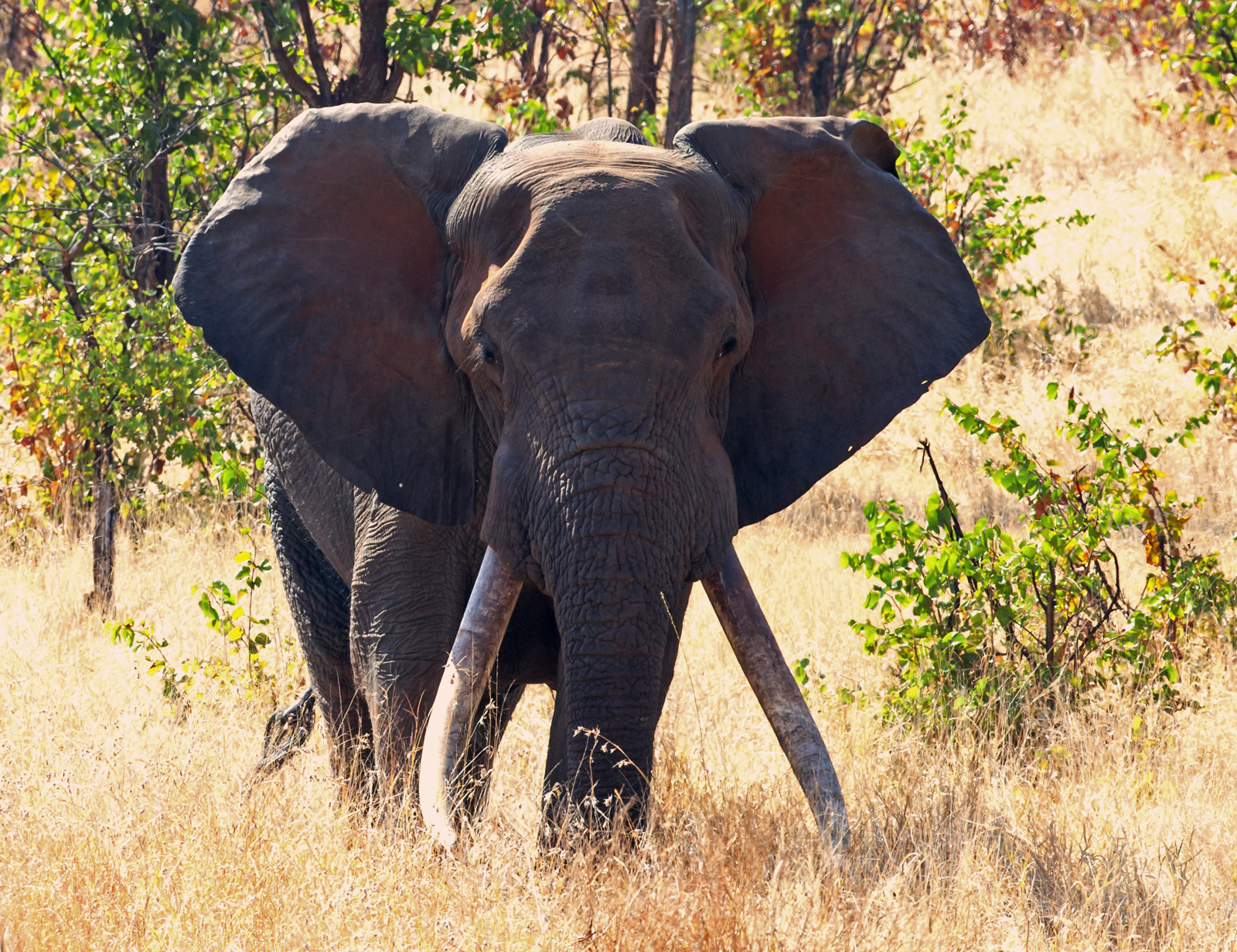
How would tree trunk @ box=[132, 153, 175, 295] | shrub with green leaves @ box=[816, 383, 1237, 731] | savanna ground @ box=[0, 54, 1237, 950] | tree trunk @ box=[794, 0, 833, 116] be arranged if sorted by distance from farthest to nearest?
tree trunk @ box=[794, 0, 833, 116] < tree trunk @ box=[132, 153, 175, 295] < shrub with green leaves @ box=[816, 383, 1237, 731] < savanna ground @ box=[0, 54, 1237, 950]

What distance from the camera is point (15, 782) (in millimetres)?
3725

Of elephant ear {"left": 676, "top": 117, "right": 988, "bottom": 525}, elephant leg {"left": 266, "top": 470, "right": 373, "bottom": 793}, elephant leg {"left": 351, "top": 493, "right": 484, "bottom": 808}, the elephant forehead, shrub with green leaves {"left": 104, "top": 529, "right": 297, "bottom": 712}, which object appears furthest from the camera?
shrub with green leaves {"left": 104, "top": 529, "right": 297, "bottom": 712}

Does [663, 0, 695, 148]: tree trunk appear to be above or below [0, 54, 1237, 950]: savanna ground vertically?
above

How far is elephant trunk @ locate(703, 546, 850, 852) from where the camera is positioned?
353 cm

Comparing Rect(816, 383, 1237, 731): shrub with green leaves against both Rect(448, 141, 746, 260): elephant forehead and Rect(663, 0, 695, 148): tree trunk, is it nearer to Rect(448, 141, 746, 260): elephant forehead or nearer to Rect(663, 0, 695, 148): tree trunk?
Rect(448, 141, 746, 260): elephant forehead

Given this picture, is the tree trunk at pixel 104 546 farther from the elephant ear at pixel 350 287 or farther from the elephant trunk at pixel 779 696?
the elephant trunk at pixel 779 696

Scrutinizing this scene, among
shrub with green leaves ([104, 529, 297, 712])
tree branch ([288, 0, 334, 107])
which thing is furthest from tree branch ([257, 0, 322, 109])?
shrub with green leaves ([104, 529, 297, 712])

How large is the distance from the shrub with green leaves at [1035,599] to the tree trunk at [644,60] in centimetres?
555

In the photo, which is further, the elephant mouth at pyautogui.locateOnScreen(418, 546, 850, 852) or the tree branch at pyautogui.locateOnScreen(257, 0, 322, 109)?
the tree branch at pyautogui.locateOnScreen(257, 0, 322, 109)

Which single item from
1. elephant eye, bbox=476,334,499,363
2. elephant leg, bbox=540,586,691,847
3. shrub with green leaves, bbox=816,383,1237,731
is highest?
elephant eye, bbox=476,334,499,363

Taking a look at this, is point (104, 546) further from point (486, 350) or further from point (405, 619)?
point (486, 350)

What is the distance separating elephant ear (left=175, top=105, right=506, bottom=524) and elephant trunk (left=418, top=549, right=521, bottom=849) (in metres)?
0.38

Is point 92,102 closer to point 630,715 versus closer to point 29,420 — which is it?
point 29,420

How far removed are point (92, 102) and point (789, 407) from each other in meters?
5.30
